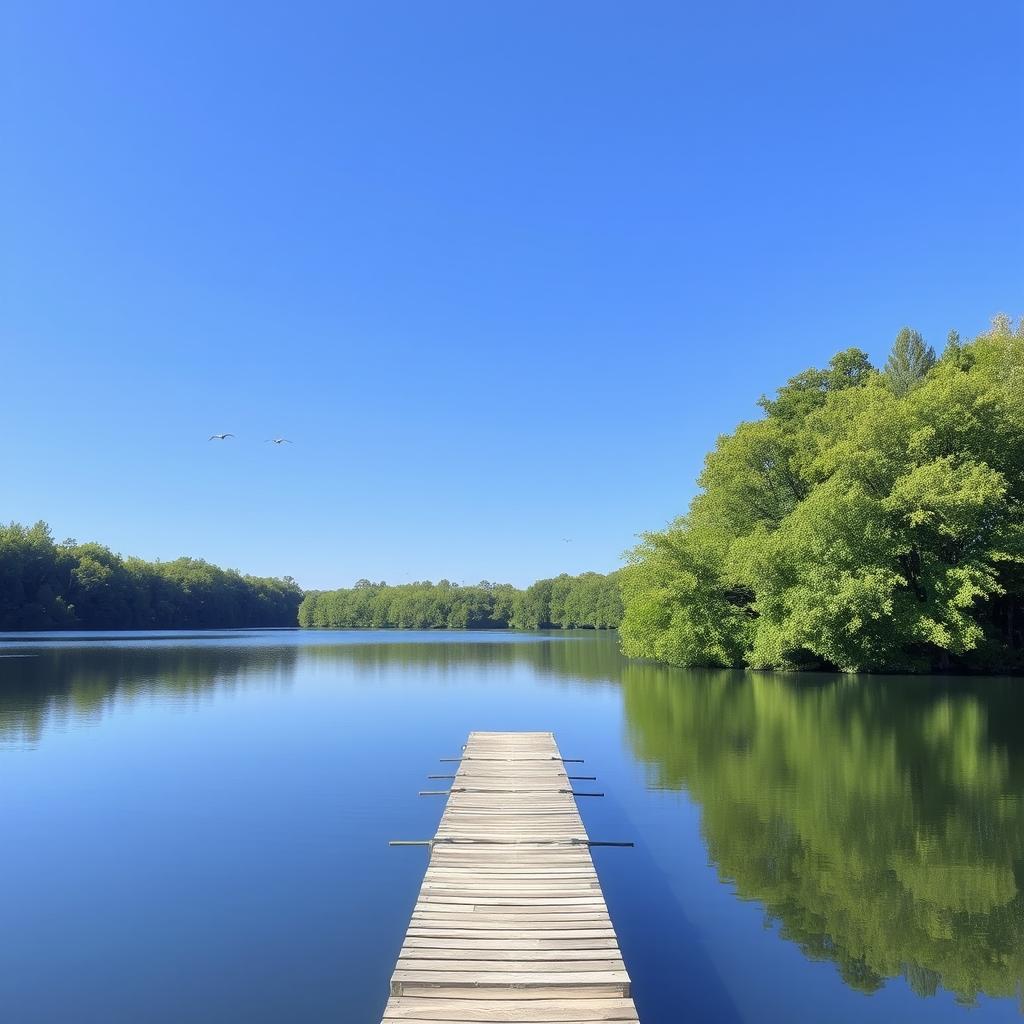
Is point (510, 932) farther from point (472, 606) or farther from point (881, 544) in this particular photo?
point (472, 606)

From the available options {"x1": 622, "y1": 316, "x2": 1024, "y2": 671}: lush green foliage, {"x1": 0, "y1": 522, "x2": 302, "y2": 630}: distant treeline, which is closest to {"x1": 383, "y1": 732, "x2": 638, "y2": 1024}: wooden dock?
{"x1": 622, "y1": 316, "x2": 1024, "y2": 671}: lush green foliage

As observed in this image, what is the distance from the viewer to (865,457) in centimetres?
3947

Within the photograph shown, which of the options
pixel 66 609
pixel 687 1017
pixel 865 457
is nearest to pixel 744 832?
pixel 687 1017

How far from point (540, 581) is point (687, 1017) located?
488ft

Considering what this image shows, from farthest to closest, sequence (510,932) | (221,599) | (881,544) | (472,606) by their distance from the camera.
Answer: (472,606) < (221,599) < (881,544) < (510,932)

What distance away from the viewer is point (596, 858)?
39.1 ft

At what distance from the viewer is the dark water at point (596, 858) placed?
7.80m

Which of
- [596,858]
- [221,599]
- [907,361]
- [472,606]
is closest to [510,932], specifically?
[596,858]

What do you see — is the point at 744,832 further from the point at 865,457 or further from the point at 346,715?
the point at 865,457

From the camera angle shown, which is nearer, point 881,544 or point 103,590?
point 881,544

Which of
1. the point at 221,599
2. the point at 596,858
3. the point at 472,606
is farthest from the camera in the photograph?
the point at 472,606

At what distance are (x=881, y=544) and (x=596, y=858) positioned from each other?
31.5 meters

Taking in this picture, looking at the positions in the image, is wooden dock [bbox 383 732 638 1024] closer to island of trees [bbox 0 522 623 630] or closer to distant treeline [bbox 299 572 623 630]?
island of trees [bbox 0 522 623 630]

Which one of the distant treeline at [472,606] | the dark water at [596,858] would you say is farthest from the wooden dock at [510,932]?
the distant treeline at [472,606]
